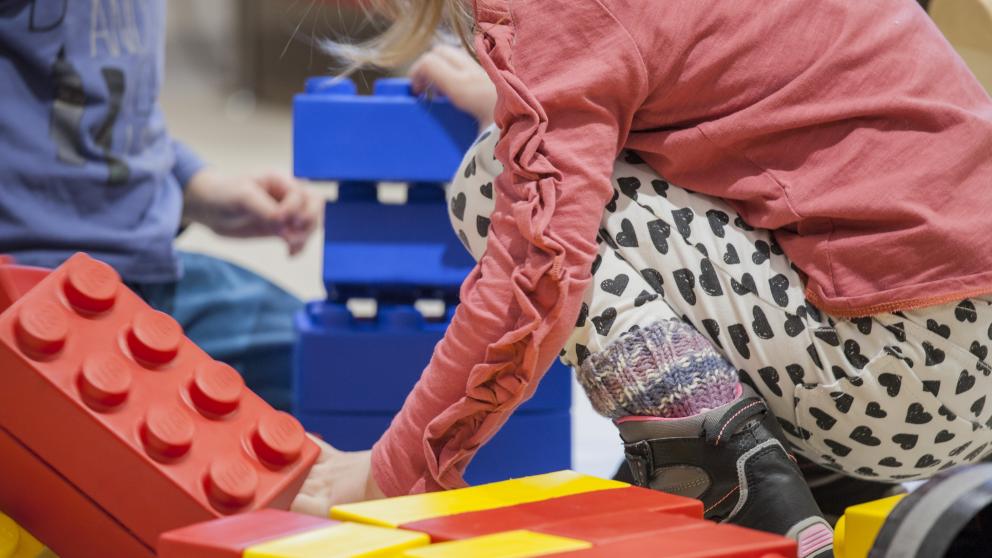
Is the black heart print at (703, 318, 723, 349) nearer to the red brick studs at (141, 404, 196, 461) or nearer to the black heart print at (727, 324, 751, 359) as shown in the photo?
the black heart print at (727, 324, 751, 359)

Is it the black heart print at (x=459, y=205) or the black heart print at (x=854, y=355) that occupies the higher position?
the black heart print at (x=854, y=355)

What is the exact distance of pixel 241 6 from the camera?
3650mm

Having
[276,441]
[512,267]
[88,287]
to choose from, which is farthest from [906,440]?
[88,287]

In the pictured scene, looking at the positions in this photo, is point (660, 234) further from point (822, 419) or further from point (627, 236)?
point (822, 419)

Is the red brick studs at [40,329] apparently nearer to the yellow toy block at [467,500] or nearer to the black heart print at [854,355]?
the yellow toy block at [467,500]

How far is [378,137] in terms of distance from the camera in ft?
3.20

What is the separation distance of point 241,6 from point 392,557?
333 centimetres

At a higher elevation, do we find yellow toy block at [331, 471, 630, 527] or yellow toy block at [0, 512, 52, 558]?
yellow toy block at [331, 471, 630, 527]

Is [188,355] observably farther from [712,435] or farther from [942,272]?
[942,272]

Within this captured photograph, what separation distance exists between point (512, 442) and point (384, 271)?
0.17 metres


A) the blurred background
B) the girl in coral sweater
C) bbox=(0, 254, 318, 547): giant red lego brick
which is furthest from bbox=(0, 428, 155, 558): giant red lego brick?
the blurred background

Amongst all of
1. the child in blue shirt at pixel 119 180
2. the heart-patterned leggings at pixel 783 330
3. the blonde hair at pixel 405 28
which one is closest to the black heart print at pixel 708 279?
the heart-patterned leggings at pixel 783 330

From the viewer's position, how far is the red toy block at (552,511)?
0.56 m

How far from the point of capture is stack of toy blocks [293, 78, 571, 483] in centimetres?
97
